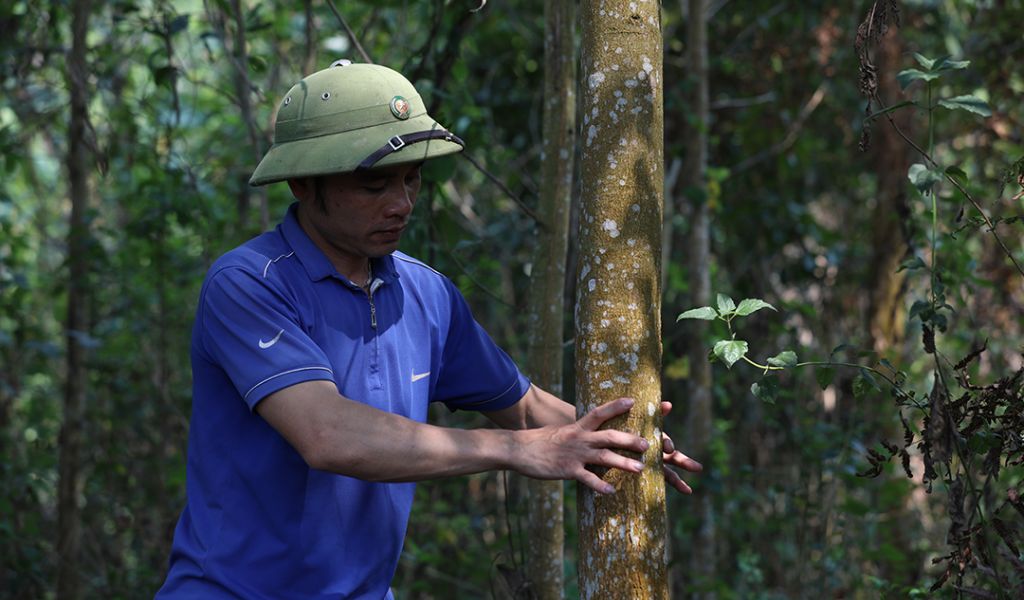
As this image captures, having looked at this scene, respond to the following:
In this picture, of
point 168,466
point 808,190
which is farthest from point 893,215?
point 168,466

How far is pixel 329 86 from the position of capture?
9.22ft

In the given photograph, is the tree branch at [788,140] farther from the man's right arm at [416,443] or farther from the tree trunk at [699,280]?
the man's right arm at [416,443]

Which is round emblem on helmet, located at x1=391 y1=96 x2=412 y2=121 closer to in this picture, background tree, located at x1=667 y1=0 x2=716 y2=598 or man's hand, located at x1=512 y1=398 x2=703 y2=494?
man's hand, located at x1=512 y1=398 x2=703 y2=494

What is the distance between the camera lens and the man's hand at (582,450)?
247 centimetres

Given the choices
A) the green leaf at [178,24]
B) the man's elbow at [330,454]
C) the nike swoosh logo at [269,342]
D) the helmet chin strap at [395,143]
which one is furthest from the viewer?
the green leaf at [178,24]

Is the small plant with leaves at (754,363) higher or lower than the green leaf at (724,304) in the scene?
lower

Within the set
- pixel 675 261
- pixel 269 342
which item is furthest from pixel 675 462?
pixel 675 261

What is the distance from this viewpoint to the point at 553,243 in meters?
3.86

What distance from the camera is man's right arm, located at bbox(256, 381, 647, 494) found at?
7.95 feet

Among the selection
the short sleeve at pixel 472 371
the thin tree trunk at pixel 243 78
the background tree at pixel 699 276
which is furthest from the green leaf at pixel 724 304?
the background tree at pixel 699 276

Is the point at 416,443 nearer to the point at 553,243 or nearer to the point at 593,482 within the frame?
the point at 593,482

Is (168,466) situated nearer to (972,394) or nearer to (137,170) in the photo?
(137,170)

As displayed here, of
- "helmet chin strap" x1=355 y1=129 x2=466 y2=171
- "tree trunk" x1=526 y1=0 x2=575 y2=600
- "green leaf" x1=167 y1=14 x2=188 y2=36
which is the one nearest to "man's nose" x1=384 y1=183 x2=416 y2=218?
"helmet chin strap" x1=355 y1=129 x2=466 y2=171

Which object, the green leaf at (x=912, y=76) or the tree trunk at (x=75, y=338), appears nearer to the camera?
the green leaf at (x=912, y=76)
